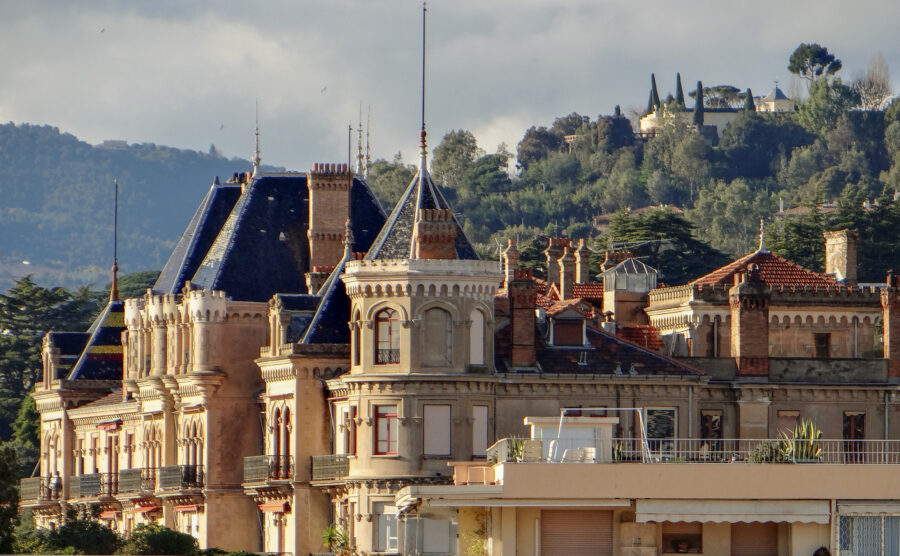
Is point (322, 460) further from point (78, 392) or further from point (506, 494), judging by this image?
point (78, 392)

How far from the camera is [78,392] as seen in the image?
113m

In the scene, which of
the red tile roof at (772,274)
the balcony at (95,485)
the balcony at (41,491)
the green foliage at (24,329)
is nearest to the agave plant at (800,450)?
the red tile roof at (772,274)

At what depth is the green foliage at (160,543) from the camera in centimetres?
8388

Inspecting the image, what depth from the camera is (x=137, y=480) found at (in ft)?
331

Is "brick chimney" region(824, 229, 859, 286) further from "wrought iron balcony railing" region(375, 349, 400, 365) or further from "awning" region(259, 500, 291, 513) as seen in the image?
"wrought iron balcony railing" region(375, 349, 400, 365)

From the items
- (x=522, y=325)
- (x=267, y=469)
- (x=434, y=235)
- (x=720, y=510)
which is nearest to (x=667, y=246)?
(x=267, y=469)

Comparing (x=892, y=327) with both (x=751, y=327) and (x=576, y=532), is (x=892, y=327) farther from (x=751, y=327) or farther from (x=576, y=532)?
(x=576, y=532)

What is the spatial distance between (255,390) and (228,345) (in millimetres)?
2032

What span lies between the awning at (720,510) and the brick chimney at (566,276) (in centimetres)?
3938

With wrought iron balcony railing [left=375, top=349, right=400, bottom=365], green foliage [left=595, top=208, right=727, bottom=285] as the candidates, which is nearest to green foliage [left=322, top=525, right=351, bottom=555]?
wrought iron balcony railing [left=375, top=349, right=400, bottom=365]

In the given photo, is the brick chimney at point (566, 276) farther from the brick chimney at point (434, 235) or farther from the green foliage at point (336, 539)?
the green foliage at point (336, 539)

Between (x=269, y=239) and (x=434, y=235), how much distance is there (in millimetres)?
14381

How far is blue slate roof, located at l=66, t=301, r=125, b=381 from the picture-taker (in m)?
113

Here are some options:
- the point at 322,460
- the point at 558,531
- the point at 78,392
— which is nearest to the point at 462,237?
the point at 322,460
